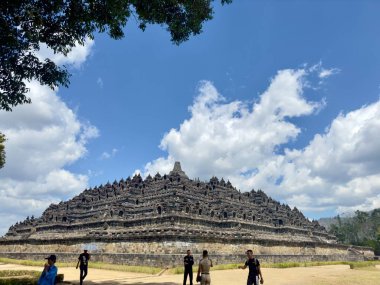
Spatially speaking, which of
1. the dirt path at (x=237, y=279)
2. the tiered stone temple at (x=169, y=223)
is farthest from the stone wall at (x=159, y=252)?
the dirt path at (x=237, y=279)

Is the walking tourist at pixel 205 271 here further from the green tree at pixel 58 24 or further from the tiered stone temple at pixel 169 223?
the tiered stone temple at pixel 169 223

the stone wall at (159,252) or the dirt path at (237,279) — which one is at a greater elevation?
the stone wall at (159,252)

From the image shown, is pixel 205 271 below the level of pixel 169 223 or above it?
below

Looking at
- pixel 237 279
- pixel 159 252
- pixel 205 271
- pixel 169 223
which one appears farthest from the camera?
pixel 169 223

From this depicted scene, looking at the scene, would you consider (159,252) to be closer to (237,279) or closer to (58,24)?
(237,279)

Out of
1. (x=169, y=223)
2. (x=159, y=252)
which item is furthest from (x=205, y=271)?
(x=169, y=223)

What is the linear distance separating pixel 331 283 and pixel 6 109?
20.0 meters

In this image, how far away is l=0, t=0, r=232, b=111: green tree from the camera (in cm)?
1464

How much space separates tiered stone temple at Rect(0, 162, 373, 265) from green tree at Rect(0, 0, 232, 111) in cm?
1997

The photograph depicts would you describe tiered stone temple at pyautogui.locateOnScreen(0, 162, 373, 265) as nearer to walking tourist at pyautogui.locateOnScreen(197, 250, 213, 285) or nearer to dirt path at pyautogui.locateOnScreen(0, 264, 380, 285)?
dirt path at pyautogui.locateOnScreen(0, 264, 380, 285)

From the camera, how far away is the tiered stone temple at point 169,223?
121 feet

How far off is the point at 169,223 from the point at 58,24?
28.4m

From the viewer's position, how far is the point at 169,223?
39.4m

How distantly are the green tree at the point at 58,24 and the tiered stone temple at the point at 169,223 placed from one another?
1997 cm
